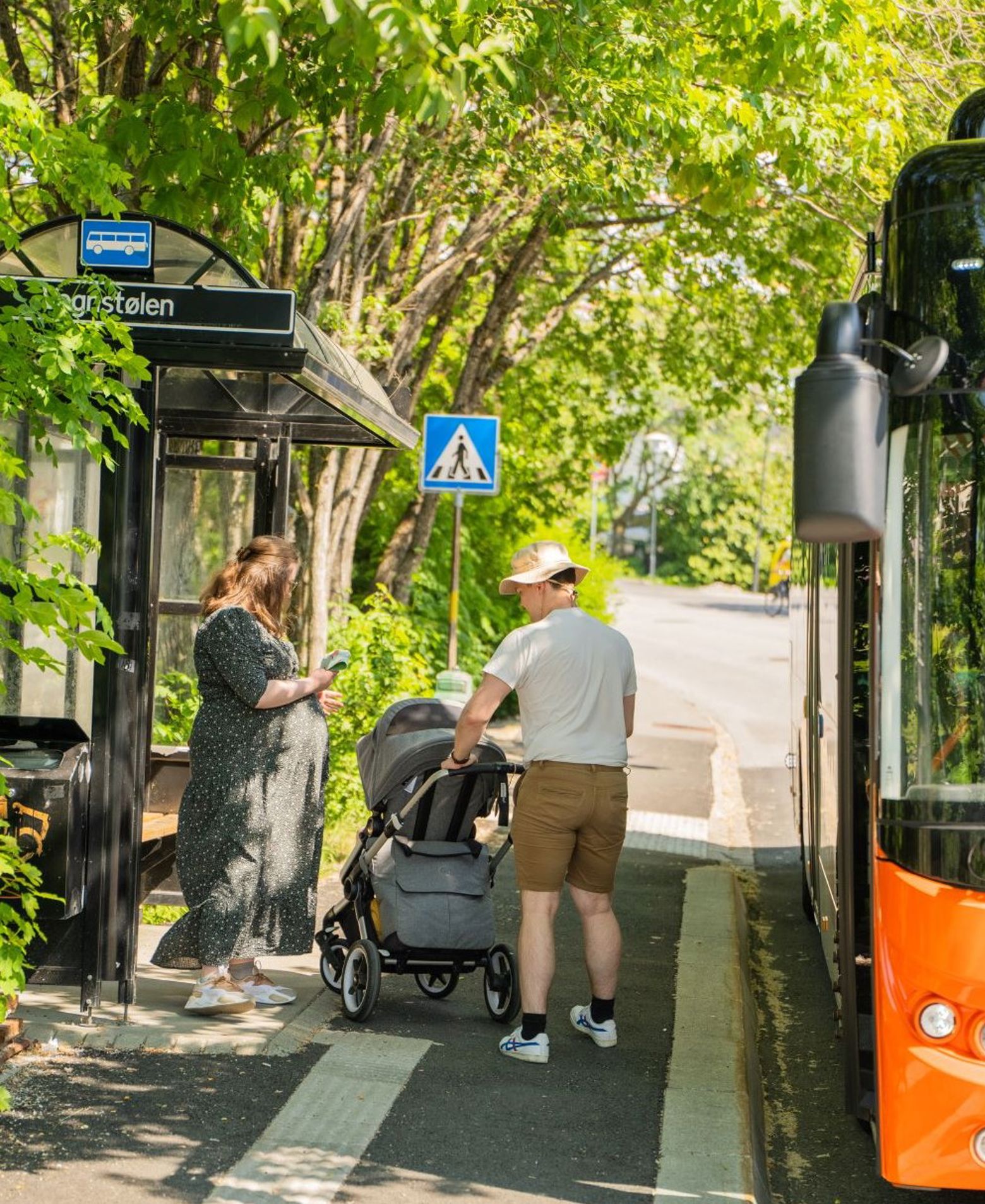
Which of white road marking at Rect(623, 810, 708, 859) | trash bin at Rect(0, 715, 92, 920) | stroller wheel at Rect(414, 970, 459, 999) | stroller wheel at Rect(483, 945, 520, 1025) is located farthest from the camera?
white road marking at Rect(623, 810, 708, 859)

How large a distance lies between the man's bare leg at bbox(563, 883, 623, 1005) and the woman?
105cm

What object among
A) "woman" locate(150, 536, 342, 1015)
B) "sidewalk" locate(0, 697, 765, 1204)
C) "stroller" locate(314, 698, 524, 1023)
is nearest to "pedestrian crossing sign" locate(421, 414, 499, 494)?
"sidewalk" locate(0, 697, 765, 1204)

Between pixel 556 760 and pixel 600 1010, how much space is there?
3.41 feet

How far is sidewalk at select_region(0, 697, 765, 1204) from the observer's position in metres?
4.55

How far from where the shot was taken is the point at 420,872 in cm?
628

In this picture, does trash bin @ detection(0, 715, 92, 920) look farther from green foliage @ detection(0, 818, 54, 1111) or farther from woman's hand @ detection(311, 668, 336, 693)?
woman's hand @ detection(311, 668, 336, 693)

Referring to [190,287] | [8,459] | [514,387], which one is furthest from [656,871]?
[514,387]

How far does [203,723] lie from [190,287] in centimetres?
164

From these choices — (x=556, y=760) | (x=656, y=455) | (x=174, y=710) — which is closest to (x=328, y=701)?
(x=556, y=760)

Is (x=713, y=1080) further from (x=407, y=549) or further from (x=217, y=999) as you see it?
(x=407, y=549)

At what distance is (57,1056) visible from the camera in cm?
550

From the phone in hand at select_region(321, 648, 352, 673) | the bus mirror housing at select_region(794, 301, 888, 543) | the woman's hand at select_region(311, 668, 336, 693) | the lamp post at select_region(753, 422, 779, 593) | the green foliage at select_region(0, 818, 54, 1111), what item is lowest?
the green foliage at select_region(0, 818, 54, 1111)

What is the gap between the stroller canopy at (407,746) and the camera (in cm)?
619

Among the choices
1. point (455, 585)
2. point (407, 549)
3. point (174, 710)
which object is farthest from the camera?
point (407, 549)
